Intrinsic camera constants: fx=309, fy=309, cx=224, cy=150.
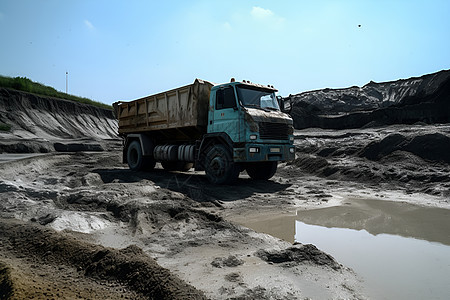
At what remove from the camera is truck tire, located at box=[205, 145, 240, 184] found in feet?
27.8

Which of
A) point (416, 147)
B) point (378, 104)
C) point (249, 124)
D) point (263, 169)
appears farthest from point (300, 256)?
point (378, 104)

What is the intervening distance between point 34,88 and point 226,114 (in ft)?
98.8

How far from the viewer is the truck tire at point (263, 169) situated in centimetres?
979

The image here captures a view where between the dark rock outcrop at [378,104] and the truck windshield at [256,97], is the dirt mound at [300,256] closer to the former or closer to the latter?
the truck windshield at [256,97]

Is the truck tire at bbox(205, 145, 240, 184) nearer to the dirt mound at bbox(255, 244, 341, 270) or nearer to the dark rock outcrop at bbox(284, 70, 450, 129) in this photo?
the dirt mound at bbox(255, 244, 341, 270)

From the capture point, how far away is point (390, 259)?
368 cm

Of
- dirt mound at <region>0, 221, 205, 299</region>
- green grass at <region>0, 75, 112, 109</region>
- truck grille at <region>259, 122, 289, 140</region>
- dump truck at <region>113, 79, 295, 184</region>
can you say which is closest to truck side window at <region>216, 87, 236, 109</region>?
dump truck at <region>113, 79, 295, 184</region>

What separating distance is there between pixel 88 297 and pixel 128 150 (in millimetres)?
10732

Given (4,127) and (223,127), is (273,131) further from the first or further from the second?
(4,127)

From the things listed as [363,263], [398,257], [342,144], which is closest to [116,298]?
[363,263]

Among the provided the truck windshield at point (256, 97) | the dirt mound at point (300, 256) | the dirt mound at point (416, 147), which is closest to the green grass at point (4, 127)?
the truck windshield at point (256, 97)

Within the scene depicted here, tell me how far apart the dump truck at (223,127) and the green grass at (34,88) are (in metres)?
24.8

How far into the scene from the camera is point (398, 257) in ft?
12.3

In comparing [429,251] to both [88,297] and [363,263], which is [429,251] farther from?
[88,297]
